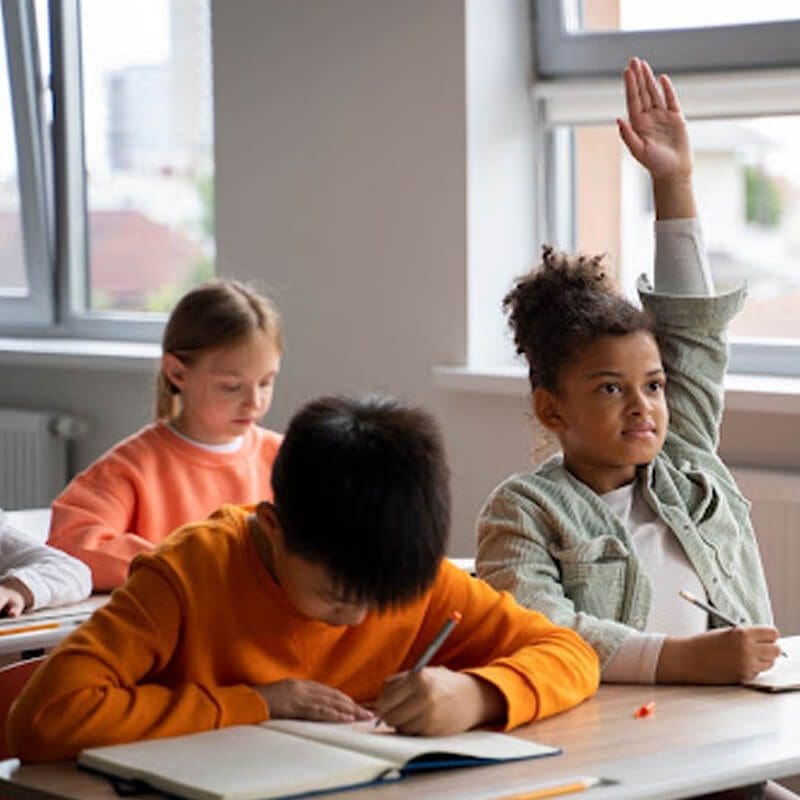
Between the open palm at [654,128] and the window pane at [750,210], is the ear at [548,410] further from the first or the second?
the window pane at [750,210]

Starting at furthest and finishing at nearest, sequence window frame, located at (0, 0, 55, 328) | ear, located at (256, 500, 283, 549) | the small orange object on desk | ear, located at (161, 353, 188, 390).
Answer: window frame, located at (0, 0, 55, 328) < ear, located at (161, 353, 188, 390) < the small orange object on desk < ear, located at (256, 500, 283, 549)

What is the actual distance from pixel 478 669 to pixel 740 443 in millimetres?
1997

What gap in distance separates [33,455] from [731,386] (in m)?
2.30

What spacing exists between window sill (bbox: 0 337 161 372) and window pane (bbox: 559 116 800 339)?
1493 mm

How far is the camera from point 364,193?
4629mm

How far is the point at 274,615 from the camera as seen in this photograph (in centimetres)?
213

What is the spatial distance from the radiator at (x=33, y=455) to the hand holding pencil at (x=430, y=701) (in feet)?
11.6

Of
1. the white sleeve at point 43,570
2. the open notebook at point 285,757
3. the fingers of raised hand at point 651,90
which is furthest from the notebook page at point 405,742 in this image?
the fingers of raised hand at point 651,90

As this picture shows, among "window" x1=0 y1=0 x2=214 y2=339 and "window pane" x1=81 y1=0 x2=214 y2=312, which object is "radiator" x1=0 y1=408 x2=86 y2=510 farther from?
"window pane" x1=81 y1=0 x2=214 y2=312

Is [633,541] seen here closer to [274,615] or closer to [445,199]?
[274,615]

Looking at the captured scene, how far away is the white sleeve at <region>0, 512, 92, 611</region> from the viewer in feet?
9.90

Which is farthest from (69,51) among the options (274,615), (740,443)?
(274,615)

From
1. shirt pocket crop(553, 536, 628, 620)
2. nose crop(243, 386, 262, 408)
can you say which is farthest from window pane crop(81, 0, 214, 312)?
shirt pocket crop(553, 536, 628, 620)

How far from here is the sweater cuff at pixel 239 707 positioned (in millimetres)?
2049
